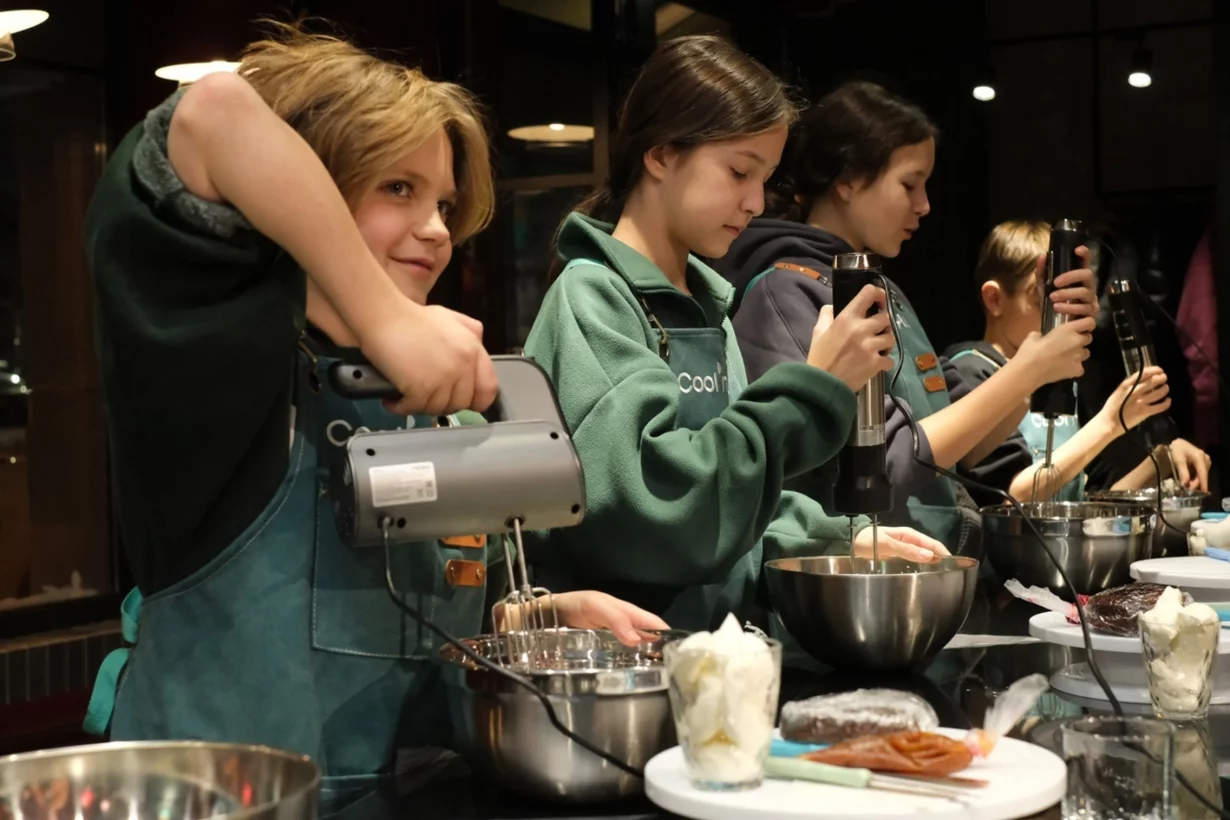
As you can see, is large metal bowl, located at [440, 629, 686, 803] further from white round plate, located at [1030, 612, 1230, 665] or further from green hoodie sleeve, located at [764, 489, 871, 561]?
green hoodie sleeve, located at [764, 489, 871, 561]

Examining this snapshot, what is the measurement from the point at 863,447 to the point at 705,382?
0.31 m

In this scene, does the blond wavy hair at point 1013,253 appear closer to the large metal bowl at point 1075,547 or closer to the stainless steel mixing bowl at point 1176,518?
the stainless steel mixing bowl at point 1176,518

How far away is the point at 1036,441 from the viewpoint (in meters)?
3.69

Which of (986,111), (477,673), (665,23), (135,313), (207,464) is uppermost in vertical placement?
(665,23)

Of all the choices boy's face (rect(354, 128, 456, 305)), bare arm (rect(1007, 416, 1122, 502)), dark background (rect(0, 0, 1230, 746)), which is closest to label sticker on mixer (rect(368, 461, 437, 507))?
boy's face (rect(354, 128, 456, 305))

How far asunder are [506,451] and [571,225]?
0.77 meters

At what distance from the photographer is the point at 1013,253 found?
3.82 m

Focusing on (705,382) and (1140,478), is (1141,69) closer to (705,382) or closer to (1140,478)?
(1140,478)

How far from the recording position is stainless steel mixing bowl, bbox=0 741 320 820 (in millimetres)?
924

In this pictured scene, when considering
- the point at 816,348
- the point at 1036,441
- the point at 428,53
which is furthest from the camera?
the point at 428,53

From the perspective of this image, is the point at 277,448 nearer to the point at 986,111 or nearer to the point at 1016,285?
the point at 1016,285

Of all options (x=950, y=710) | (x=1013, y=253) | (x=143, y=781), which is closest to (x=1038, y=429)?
(x=1013, y=253)

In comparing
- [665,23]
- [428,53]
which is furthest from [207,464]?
[665,23]

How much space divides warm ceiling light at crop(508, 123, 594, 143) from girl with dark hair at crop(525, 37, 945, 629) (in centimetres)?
300
